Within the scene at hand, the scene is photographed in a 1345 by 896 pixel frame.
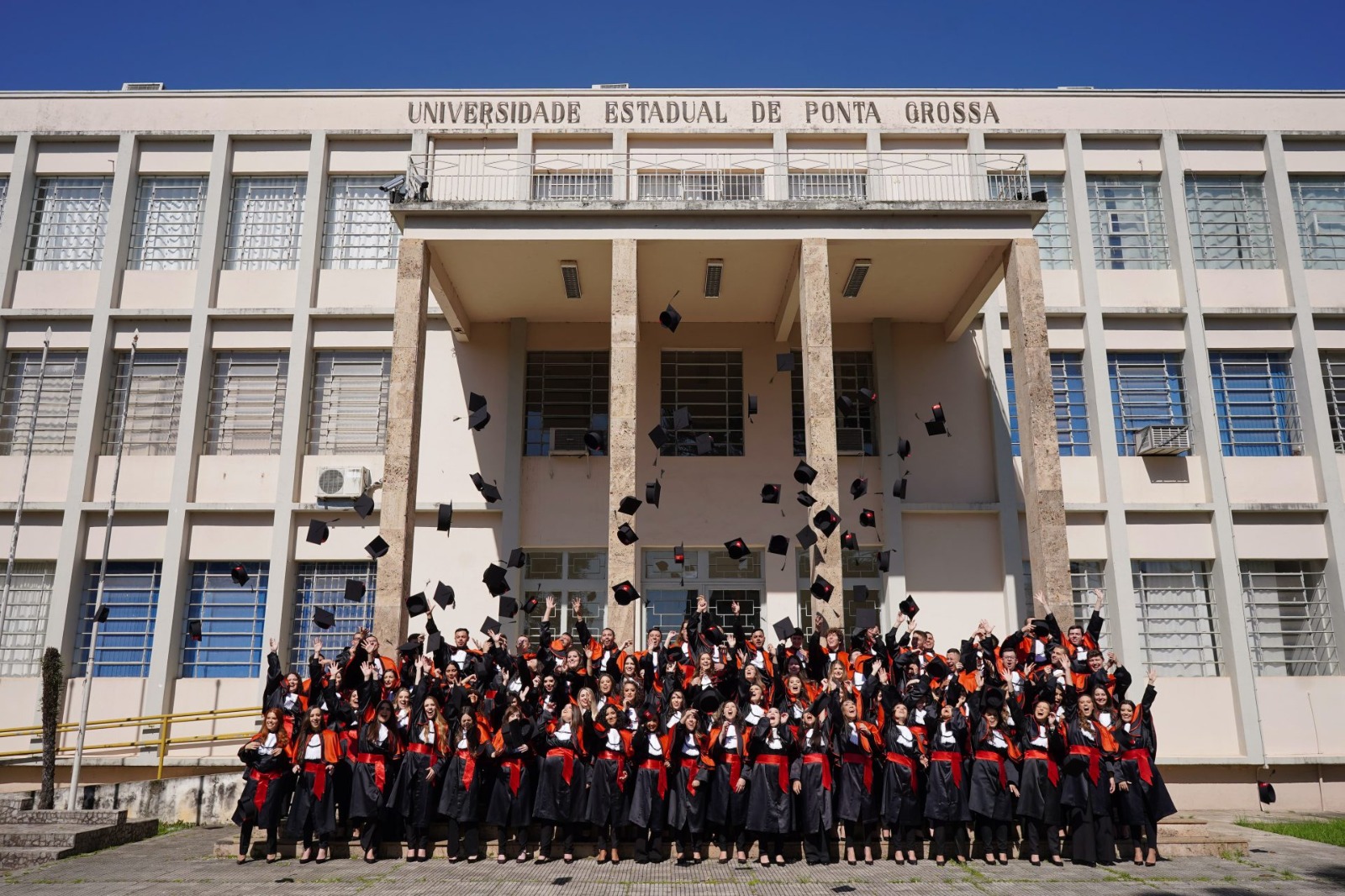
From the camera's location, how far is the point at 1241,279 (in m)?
15.8

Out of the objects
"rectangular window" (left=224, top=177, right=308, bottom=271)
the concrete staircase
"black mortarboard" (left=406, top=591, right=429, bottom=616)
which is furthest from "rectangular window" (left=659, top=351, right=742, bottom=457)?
the concrete staircase

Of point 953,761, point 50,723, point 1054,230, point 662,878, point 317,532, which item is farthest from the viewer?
point 1054,230

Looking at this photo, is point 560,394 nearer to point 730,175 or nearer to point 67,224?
point 730,175

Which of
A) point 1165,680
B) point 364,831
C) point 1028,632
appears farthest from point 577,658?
point 1165,680

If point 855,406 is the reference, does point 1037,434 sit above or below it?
below

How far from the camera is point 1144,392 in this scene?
1552cm

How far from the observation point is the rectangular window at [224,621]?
47.6 feet

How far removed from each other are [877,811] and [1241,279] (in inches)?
463

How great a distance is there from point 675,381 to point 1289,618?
993 centimetres

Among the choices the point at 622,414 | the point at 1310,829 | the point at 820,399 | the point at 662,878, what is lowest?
the point at 1310,829

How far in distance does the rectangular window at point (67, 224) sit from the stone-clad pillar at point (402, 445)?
652 cm

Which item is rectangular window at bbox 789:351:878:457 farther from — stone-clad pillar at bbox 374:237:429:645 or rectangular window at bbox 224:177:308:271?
rectangular window at bbox 224:177:308:271

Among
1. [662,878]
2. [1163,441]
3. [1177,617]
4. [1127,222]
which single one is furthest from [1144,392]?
[662,878]

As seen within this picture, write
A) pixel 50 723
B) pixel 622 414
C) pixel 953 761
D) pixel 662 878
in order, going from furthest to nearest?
pixel 622 414 < pixel 50 723 < pixel 953 761 < pixel 662 878
